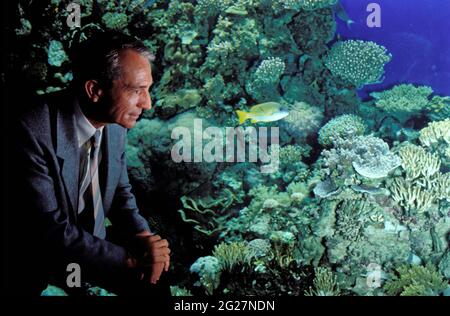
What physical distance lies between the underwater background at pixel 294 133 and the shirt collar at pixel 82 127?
1674 mm

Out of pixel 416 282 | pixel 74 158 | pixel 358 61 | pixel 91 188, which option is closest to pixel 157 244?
pixel 91 188

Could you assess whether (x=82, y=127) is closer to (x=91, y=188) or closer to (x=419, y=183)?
(x=91, y=188)

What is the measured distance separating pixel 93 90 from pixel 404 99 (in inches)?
158

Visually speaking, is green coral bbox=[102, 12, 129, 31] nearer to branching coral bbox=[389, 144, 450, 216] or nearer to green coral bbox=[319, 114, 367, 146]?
green coral bbox=[319, 114, 367, 146]

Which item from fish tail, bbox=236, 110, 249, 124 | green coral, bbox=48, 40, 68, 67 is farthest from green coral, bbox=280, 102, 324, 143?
green coral, bbox=48, 40, 68, 67

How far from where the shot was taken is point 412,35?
445 cm

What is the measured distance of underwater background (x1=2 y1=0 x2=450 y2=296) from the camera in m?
3.91

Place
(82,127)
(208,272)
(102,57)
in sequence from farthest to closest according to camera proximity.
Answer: (208,272) → (82,127) → (102,57)

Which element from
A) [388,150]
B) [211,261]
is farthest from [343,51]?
[211,261]

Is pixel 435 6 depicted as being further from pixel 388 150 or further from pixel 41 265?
pixel 41 265

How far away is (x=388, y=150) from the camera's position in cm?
416

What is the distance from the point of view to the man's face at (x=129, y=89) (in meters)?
2.44

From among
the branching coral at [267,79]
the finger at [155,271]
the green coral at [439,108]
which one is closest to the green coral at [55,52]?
the branching coral at [267,79]

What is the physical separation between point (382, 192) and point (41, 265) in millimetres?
3582
